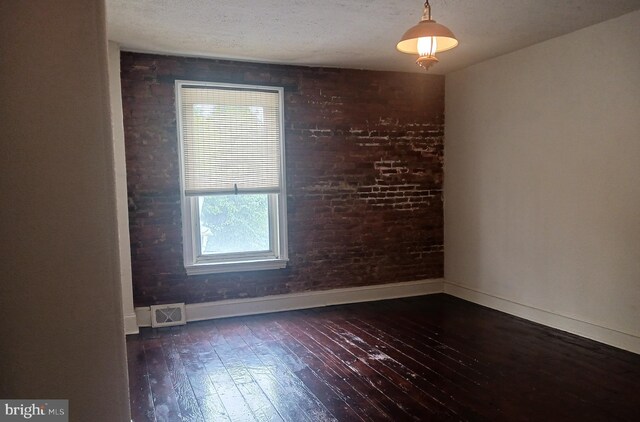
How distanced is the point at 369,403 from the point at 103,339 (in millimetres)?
2142

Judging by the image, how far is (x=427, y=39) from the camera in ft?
8.32

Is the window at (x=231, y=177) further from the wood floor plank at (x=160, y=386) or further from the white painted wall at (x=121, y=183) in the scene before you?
the wood floor plank at (x=160, y=386)

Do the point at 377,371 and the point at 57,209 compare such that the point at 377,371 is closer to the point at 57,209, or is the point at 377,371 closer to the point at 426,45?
the point at 426,45

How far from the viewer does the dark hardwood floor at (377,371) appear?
2777mm

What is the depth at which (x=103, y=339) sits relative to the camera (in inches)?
44.4

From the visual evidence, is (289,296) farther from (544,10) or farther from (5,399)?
(5,399)

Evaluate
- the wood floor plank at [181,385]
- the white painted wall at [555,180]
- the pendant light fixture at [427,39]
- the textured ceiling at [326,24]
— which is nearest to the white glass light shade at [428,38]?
the pendant light fixture at [427,39]

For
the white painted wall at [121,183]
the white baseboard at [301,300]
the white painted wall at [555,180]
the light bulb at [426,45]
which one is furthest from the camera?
the white baseboard at [301,300]

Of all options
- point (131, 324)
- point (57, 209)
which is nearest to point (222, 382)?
point (131, 324)

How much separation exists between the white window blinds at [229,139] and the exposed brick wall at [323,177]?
126 mm

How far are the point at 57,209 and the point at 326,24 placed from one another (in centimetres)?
307

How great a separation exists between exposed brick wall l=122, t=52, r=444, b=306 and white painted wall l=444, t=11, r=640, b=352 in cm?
47

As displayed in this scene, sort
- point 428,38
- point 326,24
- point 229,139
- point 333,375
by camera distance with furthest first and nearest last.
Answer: point 229,139
point 326,24
point 333,375
point 428,38

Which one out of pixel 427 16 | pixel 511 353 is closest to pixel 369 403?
pixel 511 353
